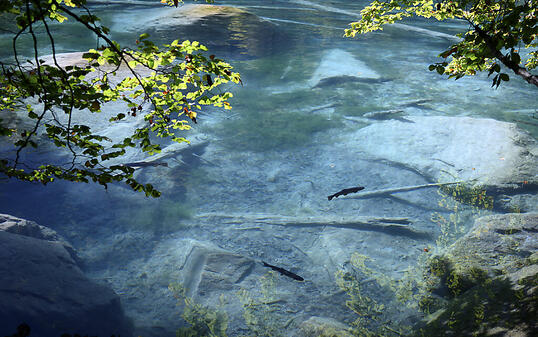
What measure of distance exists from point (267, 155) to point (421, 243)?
4.93m

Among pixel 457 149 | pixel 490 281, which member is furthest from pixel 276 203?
pixel 457 149

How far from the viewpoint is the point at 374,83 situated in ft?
51.3

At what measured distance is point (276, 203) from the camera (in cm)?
853

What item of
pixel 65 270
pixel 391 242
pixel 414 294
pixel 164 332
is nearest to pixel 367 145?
pixel 391 242

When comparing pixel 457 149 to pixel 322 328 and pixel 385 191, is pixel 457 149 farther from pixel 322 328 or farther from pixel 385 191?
pixel 322 328

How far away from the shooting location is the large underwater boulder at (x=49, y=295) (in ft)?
16.2

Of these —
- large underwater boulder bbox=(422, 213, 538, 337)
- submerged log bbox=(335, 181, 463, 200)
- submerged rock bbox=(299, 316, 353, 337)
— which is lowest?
submerged rock bbox=(299, 316, 353, 337)

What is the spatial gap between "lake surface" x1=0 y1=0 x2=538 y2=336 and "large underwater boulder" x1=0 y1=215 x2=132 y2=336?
521mm

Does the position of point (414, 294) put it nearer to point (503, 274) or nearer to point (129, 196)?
point (503, 274)

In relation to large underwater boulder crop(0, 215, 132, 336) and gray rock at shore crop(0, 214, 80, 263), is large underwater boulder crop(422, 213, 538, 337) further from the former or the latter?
gray rock at shore crop(0, 214, 80, 263)

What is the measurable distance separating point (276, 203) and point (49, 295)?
5.00 meters

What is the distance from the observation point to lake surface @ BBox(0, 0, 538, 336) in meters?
6.30

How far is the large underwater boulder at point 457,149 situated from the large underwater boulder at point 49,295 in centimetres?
787

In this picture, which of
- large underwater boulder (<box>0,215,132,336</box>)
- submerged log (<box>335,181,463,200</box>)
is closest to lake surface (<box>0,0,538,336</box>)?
submerged log (<box>335,181,463,200</box>)
